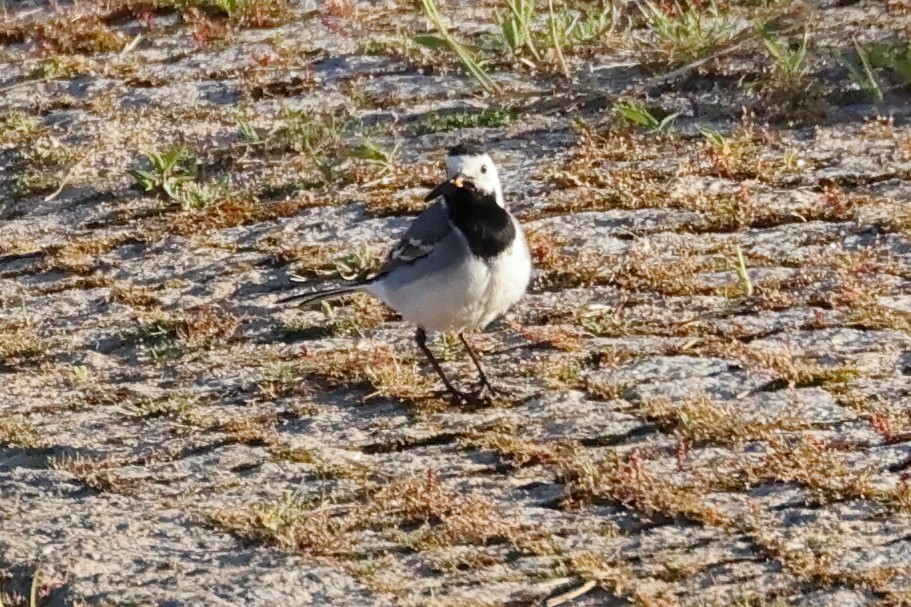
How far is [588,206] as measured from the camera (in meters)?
7.91

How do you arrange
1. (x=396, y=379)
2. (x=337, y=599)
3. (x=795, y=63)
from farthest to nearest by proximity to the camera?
(x=795, y=63) < (x=396, y=379) < (x=337, y=599)

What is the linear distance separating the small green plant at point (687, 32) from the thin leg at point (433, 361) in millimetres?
3097

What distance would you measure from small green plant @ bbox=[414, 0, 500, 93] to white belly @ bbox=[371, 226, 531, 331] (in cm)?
206

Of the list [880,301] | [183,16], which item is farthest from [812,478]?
[183,16]

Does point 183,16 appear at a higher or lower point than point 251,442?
higher

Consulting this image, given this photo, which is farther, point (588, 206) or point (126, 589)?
point (588, 206)

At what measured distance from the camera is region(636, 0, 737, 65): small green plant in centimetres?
912

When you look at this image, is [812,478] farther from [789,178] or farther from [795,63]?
[795,63]

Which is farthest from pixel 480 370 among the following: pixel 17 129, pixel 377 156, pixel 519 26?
pixel 17 129

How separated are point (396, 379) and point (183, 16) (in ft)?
16.7

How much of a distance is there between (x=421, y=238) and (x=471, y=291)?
0.47 metres

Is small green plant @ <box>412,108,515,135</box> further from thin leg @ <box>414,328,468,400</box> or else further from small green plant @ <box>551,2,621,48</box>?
thin leg @ <box>414,328,468,400</box>

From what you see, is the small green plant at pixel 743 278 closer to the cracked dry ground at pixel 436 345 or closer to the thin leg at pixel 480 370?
the cracked dry ground at pixel 436 345

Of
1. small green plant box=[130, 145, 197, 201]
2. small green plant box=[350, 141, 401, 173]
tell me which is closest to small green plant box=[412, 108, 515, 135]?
small green plant box=[350, 141, 401, 173]
